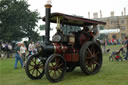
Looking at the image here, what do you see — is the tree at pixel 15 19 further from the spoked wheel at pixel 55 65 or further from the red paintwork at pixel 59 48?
the spoked wheel at pixel 55 65

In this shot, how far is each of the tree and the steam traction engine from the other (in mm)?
23387

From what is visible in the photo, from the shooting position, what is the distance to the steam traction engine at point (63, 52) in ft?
18.6

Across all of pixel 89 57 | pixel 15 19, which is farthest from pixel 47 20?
pixel 15 19

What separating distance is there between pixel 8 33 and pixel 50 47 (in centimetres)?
2422

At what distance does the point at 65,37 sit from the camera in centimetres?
620

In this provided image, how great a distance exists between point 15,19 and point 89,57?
26433mm

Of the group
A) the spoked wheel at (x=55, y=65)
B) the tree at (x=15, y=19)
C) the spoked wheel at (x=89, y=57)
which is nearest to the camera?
the spoked wheel at (x=55, y=65)

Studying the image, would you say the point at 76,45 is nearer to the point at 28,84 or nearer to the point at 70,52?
the point at 70,52

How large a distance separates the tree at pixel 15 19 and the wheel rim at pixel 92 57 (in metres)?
23.4

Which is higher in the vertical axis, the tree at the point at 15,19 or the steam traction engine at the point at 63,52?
the tree at the point at 15,19

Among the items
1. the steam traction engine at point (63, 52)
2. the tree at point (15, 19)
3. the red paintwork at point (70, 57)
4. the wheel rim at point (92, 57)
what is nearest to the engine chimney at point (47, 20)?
the steam traction engine at point (63, 52)

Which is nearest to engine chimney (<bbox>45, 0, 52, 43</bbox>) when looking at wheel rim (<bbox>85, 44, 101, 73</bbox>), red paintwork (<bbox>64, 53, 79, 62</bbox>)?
red paintwork (<bbox>64, 53, 79, 62</bbox>)

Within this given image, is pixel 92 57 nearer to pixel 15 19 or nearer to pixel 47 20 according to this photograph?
pixel 47 20

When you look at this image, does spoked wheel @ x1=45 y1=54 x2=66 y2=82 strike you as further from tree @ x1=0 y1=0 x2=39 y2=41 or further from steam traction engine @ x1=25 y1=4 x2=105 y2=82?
tree @ x1=0 y1=0 x2=39 y2=41
